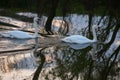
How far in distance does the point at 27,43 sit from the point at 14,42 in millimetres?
251

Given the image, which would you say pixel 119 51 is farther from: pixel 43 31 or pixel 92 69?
pixel 43 31

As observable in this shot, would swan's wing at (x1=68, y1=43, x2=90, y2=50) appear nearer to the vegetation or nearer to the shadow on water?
the shadow on water

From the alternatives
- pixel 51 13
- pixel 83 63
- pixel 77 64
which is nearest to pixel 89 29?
pixel 51 13

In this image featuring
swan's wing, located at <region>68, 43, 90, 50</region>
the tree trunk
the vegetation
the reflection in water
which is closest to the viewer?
the reflection in water

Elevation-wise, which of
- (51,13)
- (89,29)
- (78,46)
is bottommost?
(78,46)

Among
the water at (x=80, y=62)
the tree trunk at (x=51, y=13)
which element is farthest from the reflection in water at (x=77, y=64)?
the tree trunk at (x=51, y=13)

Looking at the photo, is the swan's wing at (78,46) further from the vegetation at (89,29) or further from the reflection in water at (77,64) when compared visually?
the vegetation at (89,29)

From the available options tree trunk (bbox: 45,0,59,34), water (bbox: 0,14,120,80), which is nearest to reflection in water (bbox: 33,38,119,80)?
water (bbox: 0,14,120,80)

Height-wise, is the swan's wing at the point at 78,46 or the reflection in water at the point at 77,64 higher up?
the swan's wing at the point at 78,46

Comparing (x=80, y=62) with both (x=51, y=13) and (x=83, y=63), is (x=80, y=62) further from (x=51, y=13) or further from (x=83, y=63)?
(x=51, y=13)

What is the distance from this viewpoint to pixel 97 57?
23.2 ft

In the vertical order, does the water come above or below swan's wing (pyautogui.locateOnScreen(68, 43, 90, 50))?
below

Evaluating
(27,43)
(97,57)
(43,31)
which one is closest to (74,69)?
(97,57)

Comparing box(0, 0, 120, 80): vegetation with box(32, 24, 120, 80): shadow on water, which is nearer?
box(32, 24, 120, 80): shadow on water
